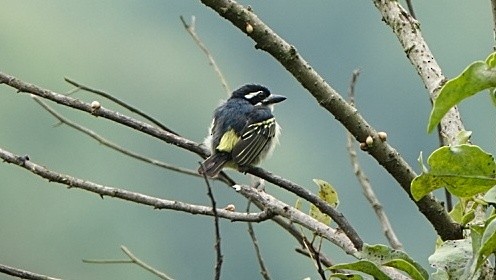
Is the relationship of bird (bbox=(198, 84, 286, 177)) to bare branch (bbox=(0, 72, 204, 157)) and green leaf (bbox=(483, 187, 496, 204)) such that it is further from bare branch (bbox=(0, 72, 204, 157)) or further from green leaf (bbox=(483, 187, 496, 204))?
green leaf (bbox=(483, 187, 496, 204))

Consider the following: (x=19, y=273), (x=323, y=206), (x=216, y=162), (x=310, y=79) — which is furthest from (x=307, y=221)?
(x=216, y=162)

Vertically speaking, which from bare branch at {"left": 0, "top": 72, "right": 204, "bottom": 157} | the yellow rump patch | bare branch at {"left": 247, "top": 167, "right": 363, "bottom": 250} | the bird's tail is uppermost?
the yellow rump patch

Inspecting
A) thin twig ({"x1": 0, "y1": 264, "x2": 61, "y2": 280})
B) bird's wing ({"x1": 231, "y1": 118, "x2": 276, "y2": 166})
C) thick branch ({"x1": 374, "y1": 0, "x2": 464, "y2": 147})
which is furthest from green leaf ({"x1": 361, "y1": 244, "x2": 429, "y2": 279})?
bird's wing ({"x1": 231, "y1": 118, "x2": 276, "y2": 166})

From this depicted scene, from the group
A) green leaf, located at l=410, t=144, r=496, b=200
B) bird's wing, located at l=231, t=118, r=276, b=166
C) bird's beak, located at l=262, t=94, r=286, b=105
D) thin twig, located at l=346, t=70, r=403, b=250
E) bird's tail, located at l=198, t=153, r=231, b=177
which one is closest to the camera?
green leaf, located at l=410, t=144, r=496, b=200

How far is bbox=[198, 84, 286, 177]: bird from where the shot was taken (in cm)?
454

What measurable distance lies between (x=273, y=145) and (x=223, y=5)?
11.6ft

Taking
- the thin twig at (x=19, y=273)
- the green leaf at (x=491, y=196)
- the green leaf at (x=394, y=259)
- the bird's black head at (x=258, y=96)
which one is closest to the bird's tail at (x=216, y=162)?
the bird's black head at (x=258, y=96)

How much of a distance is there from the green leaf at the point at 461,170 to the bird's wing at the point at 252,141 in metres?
3.15

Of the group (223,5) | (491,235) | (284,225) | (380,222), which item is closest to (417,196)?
(491,235)

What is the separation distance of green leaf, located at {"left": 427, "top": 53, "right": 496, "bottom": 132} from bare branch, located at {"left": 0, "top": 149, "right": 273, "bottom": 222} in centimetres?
84

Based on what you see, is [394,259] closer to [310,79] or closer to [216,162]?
[310,79]

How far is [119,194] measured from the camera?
1.72 m

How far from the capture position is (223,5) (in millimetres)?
1460

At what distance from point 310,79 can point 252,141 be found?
10.7ft
